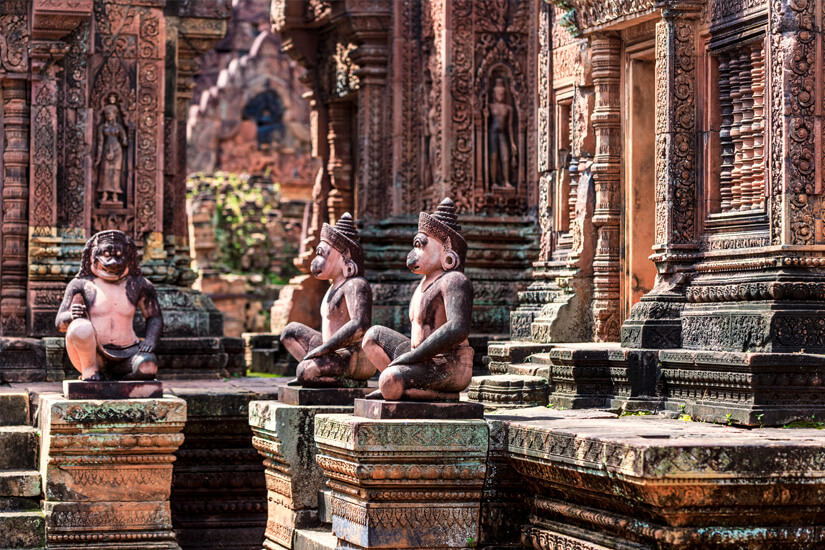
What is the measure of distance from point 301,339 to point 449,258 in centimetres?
210

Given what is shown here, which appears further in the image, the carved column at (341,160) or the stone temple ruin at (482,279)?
the carved column at (341,160)

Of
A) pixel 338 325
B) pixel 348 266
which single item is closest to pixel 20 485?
pixel 338 325

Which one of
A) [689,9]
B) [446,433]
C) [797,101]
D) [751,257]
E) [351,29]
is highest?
[351,29]

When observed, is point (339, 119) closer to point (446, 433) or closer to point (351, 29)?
point (351, 29)

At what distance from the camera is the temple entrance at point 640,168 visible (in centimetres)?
1172

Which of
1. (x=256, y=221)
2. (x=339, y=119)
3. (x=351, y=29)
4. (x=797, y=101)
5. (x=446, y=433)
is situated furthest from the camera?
(x=256, y=221)

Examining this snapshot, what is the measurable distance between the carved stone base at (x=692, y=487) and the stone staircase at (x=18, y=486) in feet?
14.5

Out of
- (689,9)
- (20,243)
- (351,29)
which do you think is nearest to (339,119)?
(351,29)

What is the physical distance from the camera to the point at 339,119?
19.9 metres

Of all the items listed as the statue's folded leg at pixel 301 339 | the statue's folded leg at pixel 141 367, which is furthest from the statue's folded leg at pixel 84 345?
the statue's folded leg at pixel 301 339

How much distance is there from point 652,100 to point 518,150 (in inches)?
179

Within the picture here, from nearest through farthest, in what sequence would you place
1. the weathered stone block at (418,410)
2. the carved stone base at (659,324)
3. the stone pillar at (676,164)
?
1. the weathered stone block at (418,410)
2. the carved stone base at (659,324)
3. the stone pillar at (676,164)

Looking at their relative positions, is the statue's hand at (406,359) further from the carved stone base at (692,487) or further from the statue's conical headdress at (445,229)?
the carved stone base at (692,487)

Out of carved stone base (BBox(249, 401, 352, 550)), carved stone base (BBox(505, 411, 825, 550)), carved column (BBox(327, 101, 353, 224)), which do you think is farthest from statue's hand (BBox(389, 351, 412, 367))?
carved column (BBox(327, 101, 353, 224))
